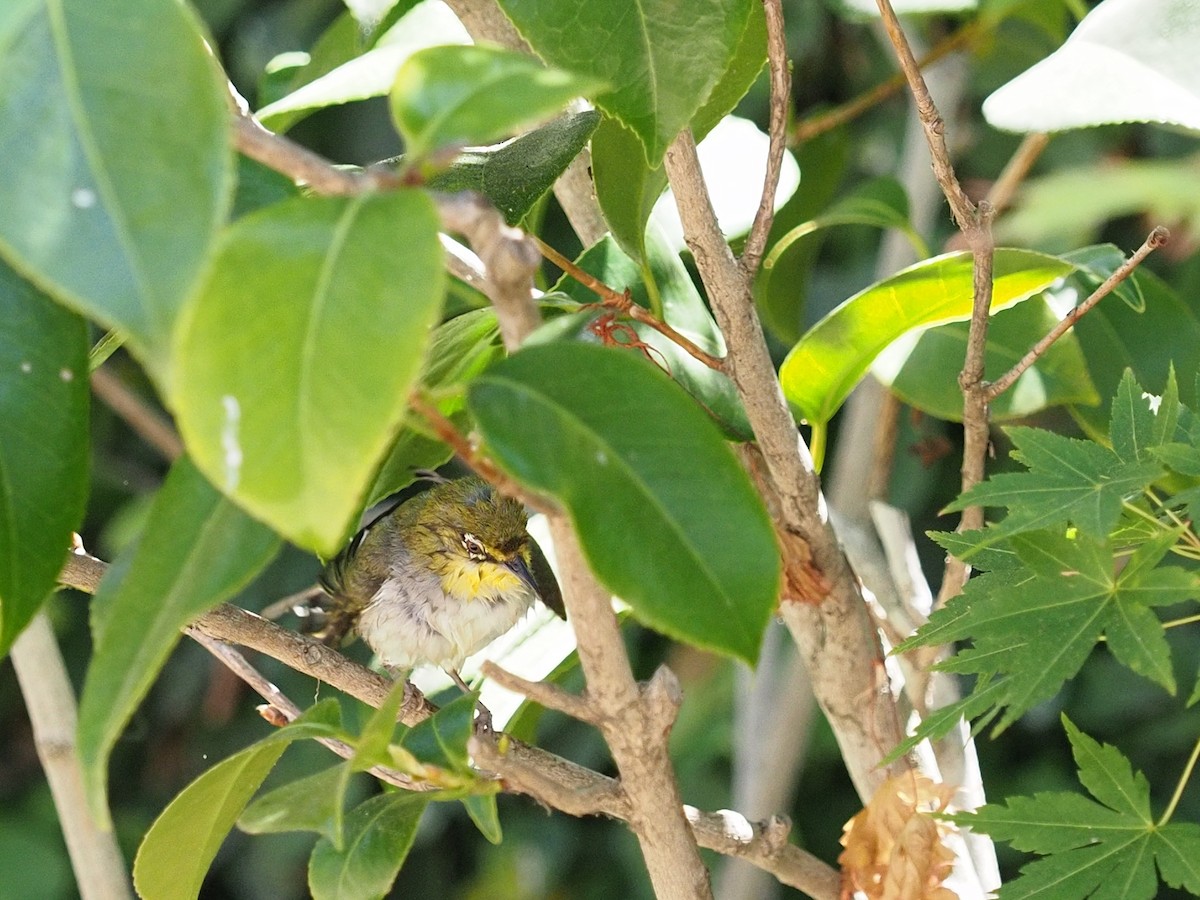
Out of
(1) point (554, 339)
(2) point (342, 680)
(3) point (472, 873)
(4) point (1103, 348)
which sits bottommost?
(3) point (472, 873)

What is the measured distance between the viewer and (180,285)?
0.37 metres

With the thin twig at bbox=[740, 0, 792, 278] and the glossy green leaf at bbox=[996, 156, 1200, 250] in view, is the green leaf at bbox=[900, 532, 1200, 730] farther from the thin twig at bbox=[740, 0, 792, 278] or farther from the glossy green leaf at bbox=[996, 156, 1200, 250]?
the glossy green leaf at bbox=[996, 156, 1200, 250]

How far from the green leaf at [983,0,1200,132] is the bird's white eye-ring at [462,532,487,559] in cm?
74

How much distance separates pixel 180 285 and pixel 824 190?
1023 mm

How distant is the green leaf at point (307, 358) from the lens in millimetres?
383

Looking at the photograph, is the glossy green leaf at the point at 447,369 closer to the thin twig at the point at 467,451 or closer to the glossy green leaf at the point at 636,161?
the glossy green leaf at the point at 636,161

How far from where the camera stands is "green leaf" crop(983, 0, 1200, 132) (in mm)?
763

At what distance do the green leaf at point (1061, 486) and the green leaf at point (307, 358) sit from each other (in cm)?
32

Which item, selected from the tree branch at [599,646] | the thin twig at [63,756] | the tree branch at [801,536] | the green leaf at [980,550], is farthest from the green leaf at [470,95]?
the thin twig at [63,756]

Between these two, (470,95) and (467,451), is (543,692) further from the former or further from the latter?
(470,95)

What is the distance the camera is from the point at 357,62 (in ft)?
2.76

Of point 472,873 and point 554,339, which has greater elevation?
point 554,339

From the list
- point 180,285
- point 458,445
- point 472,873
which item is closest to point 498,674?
point 458,445

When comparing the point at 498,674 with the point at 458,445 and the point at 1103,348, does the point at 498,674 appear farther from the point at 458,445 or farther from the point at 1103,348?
the point at 1103,348
